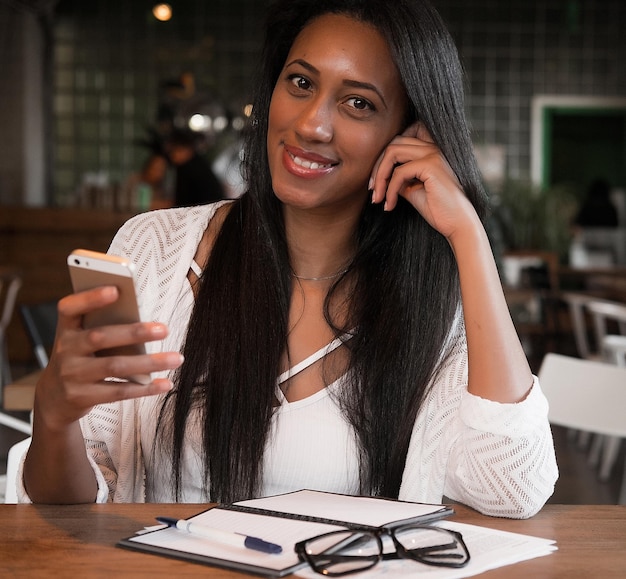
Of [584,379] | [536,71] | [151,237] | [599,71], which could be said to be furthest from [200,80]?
[151,237]

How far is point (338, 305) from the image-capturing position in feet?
5.96

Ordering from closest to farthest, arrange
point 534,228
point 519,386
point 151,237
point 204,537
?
point 204,537
point 519,386
point 151,237
point 534,228

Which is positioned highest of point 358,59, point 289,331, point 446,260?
point 358,59

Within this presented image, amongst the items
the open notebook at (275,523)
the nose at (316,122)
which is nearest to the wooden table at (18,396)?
the nose at (316,122)

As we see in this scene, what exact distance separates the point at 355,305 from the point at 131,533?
2.33ft

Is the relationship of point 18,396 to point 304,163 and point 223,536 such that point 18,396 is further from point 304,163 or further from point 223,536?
point 223,536

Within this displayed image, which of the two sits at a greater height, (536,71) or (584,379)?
(536,71)

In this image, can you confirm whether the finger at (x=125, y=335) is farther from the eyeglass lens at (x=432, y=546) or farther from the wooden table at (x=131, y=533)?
the eyeglass lens at (x=432, y=546)

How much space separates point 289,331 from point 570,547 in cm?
70

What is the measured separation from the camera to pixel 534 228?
11.1 meters

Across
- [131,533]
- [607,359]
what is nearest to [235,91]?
[607,359]

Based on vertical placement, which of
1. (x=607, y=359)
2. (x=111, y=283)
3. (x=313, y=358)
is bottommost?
(x=607, y=359)

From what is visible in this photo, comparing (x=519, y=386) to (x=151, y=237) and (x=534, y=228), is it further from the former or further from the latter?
(x=534, y=228)

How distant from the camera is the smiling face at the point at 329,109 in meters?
1.70
